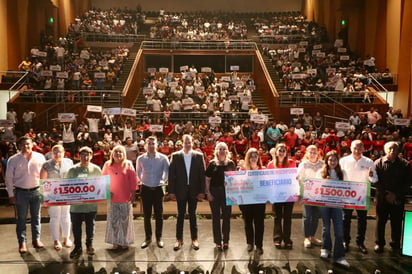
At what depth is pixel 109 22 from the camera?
27812 millimetres

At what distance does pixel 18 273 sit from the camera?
5934 millimetres

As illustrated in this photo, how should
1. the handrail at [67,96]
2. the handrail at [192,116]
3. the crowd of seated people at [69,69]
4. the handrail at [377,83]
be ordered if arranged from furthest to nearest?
the handrail at [377,83] < the crowd of seated people at [69,69] < the handrail at [67,96] < the handrail at [192,116]

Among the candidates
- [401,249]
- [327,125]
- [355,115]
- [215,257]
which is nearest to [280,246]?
[215,257]

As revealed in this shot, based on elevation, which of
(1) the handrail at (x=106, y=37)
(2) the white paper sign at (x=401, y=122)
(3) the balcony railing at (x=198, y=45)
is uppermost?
(1) the handrail at (x=106, y=37)

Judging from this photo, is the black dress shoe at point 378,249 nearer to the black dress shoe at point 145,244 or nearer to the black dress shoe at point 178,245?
the black dress shoe at point 178,245

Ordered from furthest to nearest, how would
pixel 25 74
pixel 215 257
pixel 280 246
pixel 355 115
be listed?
pixel 25 74 → pixel 355 115 → pixel 280 246 → pixel 215 257

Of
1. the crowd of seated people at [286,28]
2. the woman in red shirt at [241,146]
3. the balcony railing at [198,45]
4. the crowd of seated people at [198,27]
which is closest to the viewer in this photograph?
the woman in red shirt at [241,146]

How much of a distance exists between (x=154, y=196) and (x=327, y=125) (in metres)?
11.8

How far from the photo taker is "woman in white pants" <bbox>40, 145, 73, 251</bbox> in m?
6.69

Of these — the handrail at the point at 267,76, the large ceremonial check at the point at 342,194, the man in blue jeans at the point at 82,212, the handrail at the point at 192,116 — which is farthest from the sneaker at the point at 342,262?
the handrail at the point at 267,76

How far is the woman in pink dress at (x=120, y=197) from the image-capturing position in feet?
21.9

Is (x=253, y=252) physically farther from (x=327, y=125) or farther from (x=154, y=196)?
(x=327, y=125)

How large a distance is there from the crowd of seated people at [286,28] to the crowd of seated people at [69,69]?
8.66 metres

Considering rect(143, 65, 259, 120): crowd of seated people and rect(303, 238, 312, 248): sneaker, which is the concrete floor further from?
rect(143, 65, 259, 120): crowd of seated people
